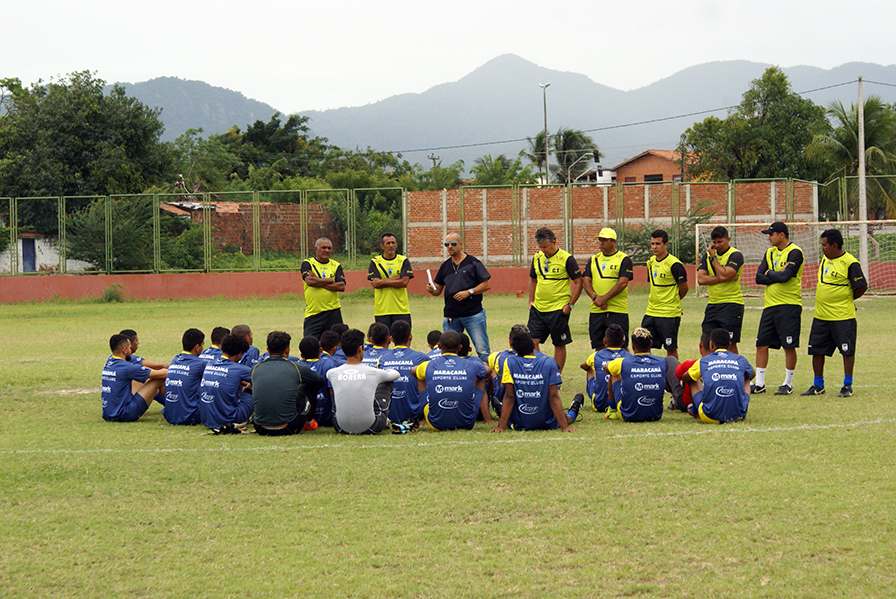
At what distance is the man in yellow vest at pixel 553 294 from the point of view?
1048 cm

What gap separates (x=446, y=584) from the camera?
4227mm

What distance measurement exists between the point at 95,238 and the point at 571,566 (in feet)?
106

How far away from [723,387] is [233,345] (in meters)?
4.83

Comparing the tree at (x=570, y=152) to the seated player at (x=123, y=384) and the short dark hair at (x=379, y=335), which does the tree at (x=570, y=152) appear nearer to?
the short dark hair at (x=379, y=335)

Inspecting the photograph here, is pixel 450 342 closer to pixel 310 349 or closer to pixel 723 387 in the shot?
pixel 310 349

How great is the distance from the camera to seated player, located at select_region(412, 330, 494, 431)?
7.81 m

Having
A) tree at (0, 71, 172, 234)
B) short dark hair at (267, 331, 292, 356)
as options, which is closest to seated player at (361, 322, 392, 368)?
short dark hair at (267, 331, 292, 356)

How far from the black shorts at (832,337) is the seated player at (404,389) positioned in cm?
484

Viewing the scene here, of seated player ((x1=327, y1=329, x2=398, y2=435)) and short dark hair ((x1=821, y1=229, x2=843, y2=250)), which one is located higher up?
short dark hair ((x1=821, y1=229, x2=843, y2=250))

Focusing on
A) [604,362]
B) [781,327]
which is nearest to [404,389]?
[604,362]

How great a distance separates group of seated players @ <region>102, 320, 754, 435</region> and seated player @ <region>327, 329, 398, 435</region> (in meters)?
0.01

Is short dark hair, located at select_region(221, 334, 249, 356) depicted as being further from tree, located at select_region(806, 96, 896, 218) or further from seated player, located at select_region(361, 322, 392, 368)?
tree, located at select_region(806, 96, 896, 218)

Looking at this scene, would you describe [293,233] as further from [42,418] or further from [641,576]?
[641,576]

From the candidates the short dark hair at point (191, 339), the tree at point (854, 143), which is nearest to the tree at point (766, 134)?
the tree at point (854, 143)
